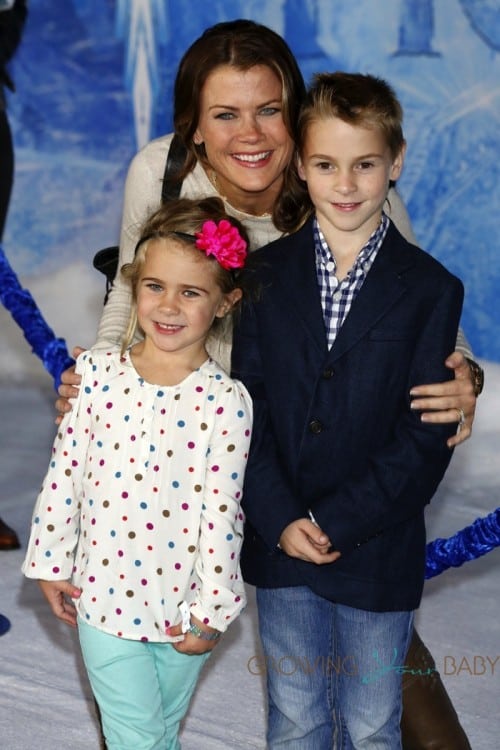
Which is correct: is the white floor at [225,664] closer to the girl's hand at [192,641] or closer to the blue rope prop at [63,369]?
the blue rope prop at [63,369]

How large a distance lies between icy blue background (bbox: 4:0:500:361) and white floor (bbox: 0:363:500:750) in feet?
3.38

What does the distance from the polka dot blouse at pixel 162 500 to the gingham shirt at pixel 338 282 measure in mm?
175

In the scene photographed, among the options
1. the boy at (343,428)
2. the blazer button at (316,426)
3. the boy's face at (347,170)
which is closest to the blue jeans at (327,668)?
the boy at (343,428)

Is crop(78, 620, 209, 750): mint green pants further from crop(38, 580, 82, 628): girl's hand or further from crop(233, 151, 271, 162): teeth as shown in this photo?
crop(233, 151, 271, 162): teeth

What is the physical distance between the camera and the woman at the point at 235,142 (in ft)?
7.67

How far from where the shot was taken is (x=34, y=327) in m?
3.04

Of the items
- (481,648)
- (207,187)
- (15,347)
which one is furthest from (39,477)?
(207,187)

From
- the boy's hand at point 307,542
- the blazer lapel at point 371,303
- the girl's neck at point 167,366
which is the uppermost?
the blazer lapel at point 371,303

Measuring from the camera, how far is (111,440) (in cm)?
198

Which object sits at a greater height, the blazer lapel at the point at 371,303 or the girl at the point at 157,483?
the blazer lapel at the point at 371,303

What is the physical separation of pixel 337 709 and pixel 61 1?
164 inches

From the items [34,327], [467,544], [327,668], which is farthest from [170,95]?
[327,668]

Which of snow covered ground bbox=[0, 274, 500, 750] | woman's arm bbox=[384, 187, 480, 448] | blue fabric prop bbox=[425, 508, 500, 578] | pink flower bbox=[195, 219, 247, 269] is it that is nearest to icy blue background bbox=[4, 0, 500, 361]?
snow covered ground bbox=[0, 274, 500, 750]

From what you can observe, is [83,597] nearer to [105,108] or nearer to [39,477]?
[39,477]
